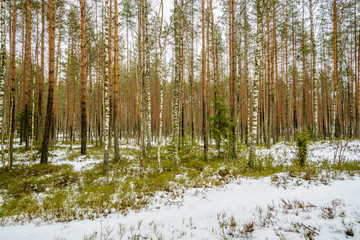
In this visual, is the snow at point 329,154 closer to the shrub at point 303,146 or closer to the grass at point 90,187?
the shrub at point 303,146

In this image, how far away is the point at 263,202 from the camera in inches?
153

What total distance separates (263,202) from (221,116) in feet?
17.6

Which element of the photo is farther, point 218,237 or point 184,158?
point 184,158

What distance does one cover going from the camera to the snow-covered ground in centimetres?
260

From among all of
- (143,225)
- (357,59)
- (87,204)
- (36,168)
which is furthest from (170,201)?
(357,59)

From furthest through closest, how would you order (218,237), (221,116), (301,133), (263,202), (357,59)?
(357,59), (221,116), (301,133), (263,202), (218,237)

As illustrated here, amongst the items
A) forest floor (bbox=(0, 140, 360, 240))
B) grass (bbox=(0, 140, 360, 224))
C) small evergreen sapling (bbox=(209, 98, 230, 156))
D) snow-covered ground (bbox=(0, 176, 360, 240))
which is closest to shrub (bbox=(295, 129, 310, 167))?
grass (bbox=(0, 140, 360, 224))

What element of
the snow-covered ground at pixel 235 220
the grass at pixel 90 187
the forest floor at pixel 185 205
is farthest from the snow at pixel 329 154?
the snow-covered ground at pixel 235 220

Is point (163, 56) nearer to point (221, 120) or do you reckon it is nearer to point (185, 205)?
point (221, 120)

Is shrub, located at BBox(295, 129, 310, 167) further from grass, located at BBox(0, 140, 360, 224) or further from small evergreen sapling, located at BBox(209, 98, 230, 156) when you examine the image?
small evergreen sapling, located at BBox(209, 98, 230, 156)

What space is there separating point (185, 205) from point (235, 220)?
60.3 inches

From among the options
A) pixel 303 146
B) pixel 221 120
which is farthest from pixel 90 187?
pixel 303 146

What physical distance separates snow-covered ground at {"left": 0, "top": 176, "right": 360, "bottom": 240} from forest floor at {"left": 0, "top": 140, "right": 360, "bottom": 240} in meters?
0.02

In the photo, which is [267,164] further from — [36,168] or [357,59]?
[357,59]
